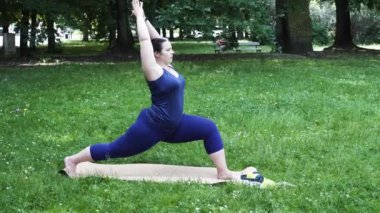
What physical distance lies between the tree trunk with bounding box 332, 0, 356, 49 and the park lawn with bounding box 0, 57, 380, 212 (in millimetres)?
13876

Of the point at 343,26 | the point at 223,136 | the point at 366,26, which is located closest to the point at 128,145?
the point at 223,136

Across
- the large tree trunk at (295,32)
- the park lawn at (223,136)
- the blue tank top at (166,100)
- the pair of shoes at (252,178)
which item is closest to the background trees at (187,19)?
the large tree trunk at (295,32)

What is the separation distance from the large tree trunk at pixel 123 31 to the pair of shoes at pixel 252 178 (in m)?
18.5

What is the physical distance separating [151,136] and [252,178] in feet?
3.74

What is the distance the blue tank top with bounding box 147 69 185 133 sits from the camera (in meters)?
6.07

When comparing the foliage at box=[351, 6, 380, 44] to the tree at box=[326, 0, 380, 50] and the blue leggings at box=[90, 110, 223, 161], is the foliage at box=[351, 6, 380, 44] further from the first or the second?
the blue leggings at box=[90, 110, 223, 161]

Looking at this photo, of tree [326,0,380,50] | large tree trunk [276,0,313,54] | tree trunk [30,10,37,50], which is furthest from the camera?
tree [326,0,380,50]

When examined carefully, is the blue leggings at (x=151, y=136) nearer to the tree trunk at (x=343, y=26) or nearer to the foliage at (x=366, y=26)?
the tree trunk at (x=343, y=26)

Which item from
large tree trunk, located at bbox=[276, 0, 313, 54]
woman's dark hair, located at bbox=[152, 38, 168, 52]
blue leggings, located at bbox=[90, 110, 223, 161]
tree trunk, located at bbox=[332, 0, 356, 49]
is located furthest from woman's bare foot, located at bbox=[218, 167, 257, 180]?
tree trunk, located at bbox=[332, 0, 356, 49]

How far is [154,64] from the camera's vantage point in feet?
19.7

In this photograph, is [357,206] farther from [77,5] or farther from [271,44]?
[77,5]

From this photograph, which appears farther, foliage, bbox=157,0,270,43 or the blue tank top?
foliage, bbox=157,0,270,43

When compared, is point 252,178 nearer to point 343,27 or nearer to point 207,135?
point 207,135

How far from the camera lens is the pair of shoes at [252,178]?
237 inches
